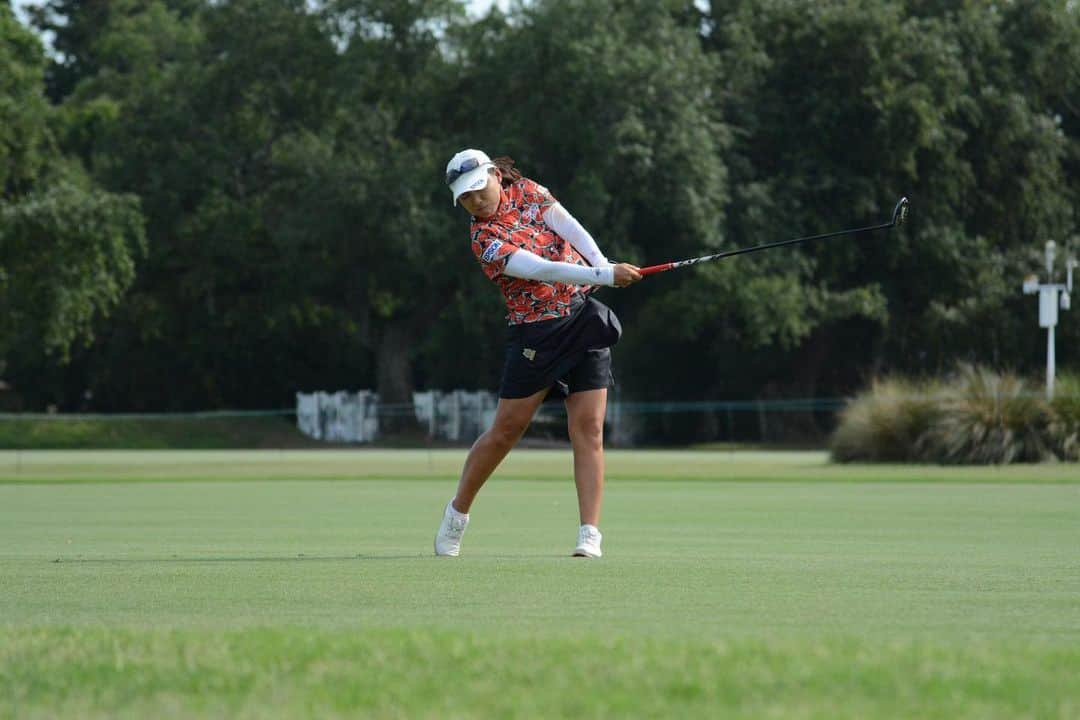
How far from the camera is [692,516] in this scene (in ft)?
45.7

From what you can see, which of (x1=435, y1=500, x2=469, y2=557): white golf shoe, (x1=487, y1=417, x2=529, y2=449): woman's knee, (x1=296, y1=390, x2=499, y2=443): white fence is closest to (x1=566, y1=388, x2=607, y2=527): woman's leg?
(x1=487, y1=417, x2=529, y2=449): woman's knee

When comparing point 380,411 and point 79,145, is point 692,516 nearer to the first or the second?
point 380,411

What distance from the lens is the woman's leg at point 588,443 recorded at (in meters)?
9.02

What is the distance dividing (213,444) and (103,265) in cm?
558

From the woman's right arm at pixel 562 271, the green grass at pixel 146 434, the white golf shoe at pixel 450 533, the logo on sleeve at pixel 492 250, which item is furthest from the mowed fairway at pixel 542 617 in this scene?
the green grass at pixel 146 434

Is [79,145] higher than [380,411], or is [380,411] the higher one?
[79,145]

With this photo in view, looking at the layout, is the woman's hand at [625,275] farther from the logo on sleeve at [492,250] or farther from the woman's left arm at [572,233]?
the logo on sleeve at [492,250]

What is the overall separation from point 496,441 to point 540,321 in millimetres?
647

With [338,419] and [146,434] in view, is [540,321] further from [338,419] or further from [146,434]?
[338,419]

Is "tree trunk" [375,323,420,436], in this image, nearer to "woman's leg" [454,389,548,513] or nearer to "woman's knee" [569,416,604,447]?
"woman's leg" [454,389,548,513]

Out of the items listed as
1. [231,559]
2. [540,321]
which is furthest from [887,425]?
[231,559]

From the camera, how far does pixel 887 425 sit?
30891 mm

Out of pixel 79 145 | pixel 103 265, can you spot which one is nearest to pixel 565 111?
pixel 103 265

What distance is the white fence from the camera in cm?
5084
